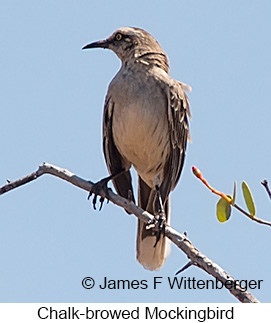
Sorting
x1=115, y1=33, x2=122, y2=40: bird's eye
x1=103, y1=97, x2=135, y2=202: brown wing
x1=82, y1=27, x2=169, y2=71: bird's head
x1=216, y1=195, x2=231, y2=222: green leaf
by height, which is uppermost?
x1=115, y1=33, x2=122, y2=40: bird's eye

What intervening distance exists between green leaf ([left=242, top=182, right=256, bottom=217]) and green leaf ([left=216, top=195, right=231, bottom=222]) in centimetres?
14

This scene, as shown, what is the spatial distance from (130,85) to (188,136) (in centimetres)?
97

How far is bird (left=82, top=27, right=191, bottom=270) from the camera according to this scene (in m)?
7.76

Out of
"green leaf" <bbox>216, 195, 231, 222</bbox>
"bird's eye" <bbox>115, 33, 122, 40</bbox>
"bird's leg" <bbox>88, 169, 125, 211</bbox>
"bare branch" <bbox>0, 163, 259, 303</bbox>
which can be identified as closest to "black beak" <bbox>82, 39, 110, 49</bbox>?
"bird's eye" <bbox>115, 33, 122, 40</bbox>

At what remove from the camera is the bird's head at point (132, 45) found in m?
8.22

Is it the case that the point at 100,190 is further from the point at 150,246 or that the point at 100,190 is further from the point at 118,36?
the point at 118,36

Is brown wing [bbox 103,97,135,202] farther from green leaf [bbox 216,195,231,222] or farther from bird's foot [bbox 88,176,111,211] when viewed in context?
green leaf [bbox 216,195,231,222]

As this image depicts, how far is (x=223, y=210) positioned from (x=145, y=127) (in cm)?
328

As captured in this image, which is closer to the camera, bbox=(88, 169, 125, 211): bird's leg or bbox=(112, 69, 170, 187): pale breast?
bbox=(88, 169, 125, 211): bird's leg

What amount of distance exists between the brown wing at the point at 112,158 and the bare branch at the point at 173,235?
1068mm

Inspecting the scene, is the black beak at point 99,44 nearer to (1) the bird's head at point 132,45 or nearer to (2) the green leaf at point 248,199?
(1) the bird's head at point 132,45

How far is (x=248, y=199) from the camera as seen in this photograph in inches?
175

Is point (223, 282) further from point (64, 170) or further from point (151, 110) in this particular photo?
point (151, 110)

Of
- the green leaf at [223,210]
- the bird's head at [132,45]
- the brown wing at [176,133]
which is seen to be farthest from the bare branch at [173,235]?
the bird's head at [132,45]
